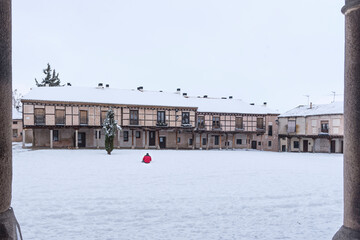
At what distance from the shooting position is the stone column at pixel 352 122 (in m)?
1.90

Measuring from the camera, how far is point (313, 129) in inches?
1505

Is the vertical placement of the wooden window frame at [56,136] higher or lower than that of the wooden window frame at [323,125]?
lower

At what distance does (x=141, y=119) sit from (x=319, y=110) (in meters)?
23.7

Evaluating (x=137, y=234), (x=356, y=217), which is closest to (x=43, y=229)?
(x=137, y=234)

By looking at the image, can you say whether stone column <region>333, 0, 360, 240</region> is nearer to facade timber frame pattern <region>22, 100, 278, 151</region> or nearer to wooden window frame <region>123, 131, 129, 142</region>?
facade timber frame pattern <region>22, 100, 278, 151</region>

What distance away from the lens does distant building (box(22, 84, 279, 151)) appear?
31.7m

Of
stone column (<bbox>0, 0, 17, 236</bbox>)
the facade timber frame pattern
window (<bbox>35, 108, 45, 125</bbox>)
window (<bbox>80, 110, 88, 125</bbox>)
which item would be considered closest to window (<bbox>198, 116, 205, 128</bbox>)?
the facade timber frame pattern

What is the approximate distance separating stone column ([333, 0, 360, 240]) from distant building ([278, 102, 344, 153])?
1455 inches

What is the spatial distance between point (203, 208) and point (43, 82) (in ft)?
180

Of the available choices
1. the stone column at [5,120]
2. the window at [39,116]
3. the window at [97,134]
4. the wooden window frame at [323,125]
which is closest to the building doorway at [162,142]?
the window at [97,134]

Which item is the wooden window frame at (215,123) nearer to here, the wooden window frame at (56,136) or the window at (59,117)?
the window at (59,117)

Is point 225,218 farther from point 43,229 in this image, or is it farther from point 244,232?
point 43,229

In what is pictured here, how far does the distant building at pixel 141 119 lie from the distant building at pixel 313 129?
3.29 meters

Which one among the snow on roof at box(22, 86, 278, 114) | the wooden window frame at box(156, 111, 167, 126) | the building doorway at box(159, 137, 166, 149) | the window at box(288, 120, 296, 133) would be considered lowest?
the building doorway at box(159, 137, 166, 149)
